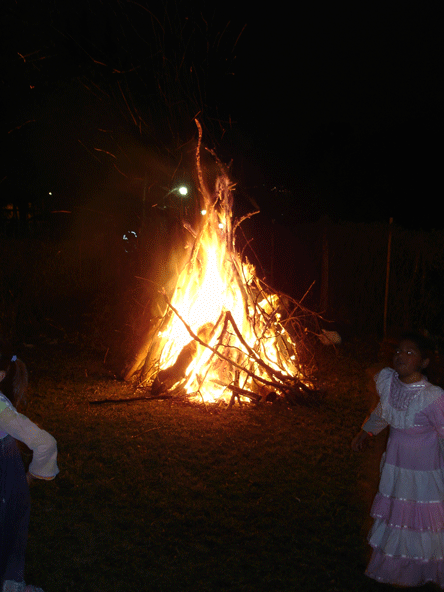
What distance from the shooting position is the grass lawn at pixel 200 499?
3.09 metres

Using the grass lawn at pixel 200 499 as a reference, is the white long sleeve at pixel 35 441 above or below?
above

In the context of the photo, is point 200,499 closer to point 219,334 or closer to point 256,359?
point 256,359

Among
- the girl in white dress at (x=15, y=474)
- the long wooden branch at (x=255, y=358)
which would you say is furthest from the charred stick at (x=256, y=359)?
the girl in white dress at (x=15, y=474)

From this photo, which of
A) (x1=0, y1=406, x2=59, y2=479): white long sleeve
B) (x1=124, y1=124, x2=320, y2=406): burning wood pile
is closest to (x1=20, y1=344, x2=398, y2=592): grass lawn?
(x1=124, y1=124, x2=320, y2=406): burning wood pile

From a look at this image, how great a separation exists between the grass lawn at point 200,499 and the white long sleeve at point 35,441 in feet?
3.39

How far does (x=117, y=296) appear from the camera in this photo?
11000 mm

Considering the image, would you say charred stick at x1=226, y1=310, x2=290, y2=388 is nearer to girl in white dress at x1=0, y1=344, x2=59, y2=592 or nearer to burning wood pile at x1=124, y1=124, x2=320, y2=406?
burning wood pile at x1=124, y1=124, x2=320, y2=406

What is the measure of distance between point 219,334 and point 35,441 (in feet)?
13.8

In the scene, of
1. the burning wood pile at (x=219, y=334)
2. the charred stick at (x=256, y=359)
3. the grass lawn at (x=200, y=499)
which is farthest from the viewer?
the burning wood pile at (x=219, y=334)

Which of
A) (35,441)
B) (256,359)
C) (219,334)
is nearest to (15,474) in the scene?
(35,441)

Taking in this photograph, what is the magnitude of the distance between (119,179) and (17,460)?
15060mm

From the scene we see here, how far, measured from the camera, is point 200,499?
155 inches

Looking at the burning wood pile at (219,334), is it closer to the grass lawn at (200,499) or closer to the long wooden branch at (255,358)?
the long wooden branch at (255,358)

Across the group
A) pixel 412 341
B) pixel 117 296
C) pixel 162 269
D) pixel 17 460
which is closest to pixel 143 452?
pixel 17 460
